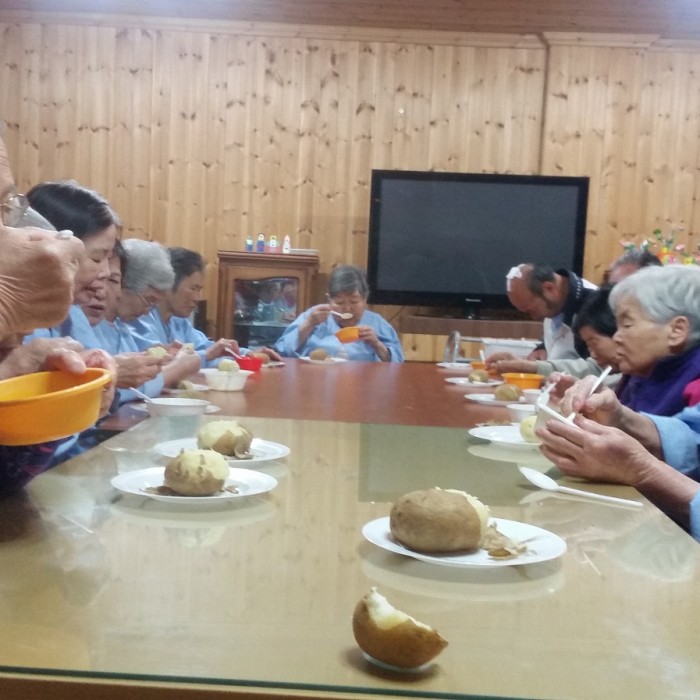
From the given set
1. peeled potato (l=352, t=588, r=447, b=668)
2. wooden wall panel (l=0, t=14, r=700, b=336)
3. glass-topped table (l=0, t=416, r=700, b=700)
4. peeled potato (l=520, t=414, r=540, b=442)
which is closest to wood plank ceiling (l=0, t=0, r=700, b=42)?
wooden wall panel (l=0, t=14, r=700, b=336)

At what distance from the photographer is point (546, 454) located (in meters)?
1.37

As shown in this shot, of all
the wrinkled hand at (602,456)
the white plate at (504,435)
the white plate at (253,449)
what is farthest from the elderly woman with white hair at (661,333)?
the white plate at (253,449)

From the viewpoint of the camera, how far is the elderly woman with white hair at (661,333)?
192 centimetres

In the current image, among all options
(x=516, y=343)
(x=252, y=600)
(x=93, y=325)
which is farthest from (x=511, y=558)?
(x=516, y=343)

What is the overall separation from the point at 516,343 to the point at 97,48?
132 inches

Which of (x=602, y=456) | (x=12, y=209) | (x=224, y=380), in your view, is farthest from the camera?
(x=224, y=380)

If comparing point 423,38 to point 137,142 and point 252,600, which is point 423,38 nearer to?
point 137,142

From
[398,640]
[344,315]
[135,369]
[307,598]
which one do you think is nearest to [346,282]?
[344,315]

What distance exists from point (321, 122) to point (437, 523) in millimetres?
4887

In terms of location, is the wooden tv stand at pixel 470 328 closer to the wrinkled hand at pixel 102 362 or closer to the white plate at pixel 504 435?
the white plate at pixel 504 435

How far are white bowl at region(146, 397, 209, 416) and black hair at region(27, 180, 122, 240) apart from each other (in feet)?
1.76

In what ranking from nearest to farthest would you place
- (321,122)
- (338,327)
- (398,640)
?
1. (398,640)
2. (338,327)
3. (321,122)

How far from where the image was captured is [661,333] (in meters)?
1.94

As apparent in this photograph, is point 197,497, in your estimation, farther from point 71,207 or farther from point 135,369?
point 71,207
